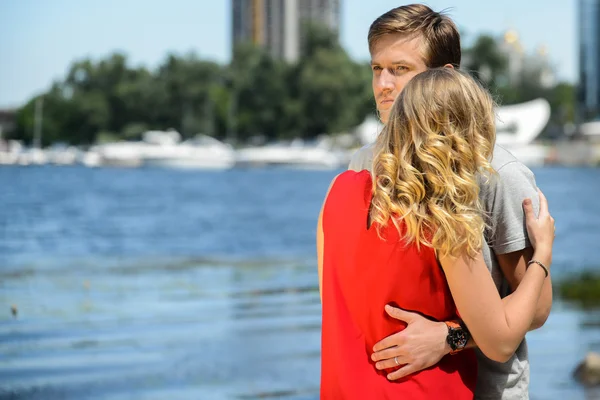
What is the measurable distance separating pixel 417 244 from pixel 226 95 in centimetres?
10980

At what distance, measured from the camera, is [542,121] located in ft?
337

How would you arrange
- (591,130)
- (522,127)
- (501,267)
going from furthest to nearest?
(591,130) → (522,127) → (501,267)

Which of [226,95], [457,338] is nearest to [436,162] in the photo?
[457,338]

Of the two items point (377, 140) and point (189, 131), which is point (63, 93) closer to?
point (189, 131)

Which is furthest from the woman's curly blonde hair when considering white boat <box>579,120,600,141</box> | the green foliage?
white boat <box>579,120,600,141</box>

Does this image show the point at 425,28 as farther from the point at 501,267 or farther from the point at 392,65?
the point at 501,267

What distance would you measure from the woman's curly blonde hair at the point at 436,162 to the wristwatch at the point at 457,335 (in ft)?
0.62

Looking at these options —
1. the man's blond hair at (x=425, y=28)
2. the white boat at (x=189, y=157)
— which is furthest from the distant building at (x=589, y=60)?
the man's blond hair at (x=425, y=28)

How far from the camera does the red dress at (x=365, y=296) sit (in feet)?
6.51

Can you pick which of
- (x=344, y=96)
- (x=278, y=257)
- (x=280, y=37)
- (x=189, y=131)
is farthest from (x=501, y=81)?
(x=278, y=257)

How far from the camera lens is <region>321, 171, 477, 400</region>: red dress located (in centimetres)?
198

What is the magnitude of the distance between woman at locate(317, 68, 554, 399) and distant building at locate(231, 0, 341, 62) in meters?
166

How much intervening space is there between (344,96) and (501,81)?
2543 cm

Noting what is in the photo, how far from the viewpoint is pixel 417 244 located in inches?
77.2
